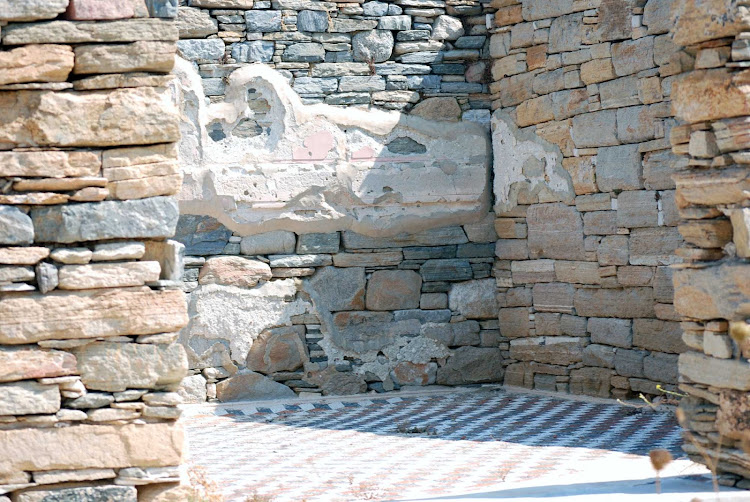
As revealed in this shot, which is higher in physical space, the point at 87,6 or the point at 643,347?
the point at 87,6

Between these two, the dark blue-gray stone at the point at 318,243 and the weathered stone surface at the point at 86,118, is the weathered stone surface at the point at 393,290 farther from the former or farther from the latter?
the weathered stone surface at the point at 86,118

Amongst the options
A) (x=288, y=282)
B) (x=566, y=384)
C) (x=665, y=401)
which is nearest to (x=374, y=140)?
(x=288, y=282)

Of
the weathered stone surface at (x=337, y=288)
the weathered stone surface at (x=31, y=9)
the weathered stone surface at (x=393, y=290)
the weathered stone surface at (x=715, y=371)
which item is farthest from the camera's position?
the weathered stone surface at (x=393, y=290)

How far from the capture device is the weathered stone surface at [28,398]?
3.63 m

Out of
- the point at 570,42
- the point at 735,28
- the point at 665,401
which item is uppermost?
the point at 570,42

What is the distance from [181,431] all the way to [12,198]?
107cm

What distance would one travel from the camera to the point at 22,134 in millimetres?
3664

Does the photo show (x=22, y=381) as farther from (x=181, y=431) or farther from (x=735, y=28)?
(x=735, y=28)

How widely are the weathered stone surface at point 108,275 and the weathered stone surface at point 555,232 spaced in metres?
4.53

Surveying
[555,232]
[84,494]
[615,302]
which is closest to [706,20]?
[84,494]

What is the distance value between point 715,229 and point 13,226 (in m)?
2.83

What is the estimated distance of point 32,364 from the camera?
12.0ft

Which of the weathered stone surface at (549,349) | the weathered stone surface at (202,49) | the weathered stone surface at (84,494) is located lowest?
the weathered stone surface at (84,494)

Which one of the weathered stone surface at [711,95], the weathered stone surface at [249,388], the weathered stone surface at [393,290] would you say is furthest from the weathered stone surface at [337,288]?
the weathered stone surface at [711,95]
